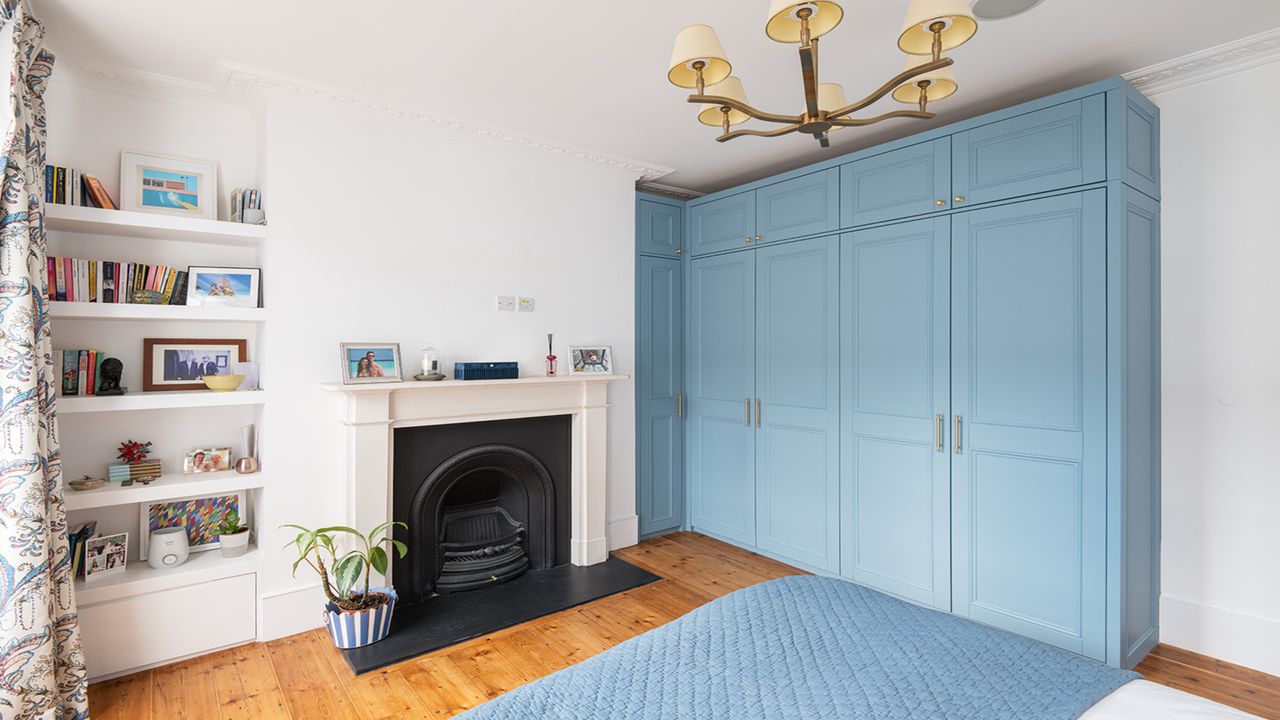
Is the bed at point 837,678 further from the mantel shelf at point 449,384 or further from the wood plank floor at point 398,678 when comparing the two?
the mantel shelf at point 449,384

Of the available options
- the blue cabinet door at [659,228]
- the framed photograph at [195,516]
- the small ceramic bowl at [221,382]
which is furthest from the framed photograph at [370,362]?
the blue cabinet door at [659,228]

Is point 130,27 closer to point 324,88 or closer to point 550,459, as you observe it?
point 324,88

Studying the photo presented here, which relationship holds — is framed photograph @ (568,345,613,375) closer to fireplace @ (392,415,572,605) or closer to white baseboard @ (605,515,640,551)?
fireplace @ (392,415,572,605)

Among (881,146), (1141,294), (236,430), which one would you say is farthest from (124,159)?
(1141,294)

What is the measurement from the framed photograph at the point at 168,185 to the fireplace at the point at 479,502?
4.81 ft

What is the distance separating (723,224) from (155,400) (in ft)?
10.9

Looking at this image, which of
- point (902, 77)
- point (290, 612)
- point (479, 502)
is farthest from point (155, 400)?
point (902, 77)

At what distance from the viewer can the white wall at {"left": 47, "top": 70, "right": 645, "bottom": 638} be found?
9.54ft

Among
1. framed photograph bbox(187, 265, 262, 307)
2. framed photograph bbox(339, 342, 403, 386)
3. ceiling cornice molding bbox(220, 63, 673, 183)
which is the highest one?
ceiling cornice molding bbox(220, 63, 673, 183)

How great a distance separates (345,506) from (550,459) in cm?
120

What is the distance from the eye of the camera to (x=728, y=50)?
2635 mm

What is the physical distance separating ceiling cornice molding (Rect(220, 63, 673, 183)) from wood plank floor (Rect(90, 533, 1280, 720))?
2.58m

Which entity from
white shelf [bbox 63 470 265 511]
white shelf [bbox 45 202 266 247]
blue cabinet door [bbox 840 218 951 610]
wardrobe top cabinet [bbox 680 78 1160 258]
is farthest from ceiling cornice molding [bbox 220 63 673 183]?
white shelf [bbox 63 470 265 511]

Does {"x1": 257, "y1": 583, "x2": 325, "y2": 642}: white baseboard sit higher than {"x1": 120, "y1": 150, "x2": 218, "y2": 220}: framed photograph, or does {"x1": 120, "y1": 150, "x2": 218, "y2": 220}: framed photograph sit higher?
{"x1": 120, "y1": 150, "x2": 218, "y2": 220}: framed photograph
